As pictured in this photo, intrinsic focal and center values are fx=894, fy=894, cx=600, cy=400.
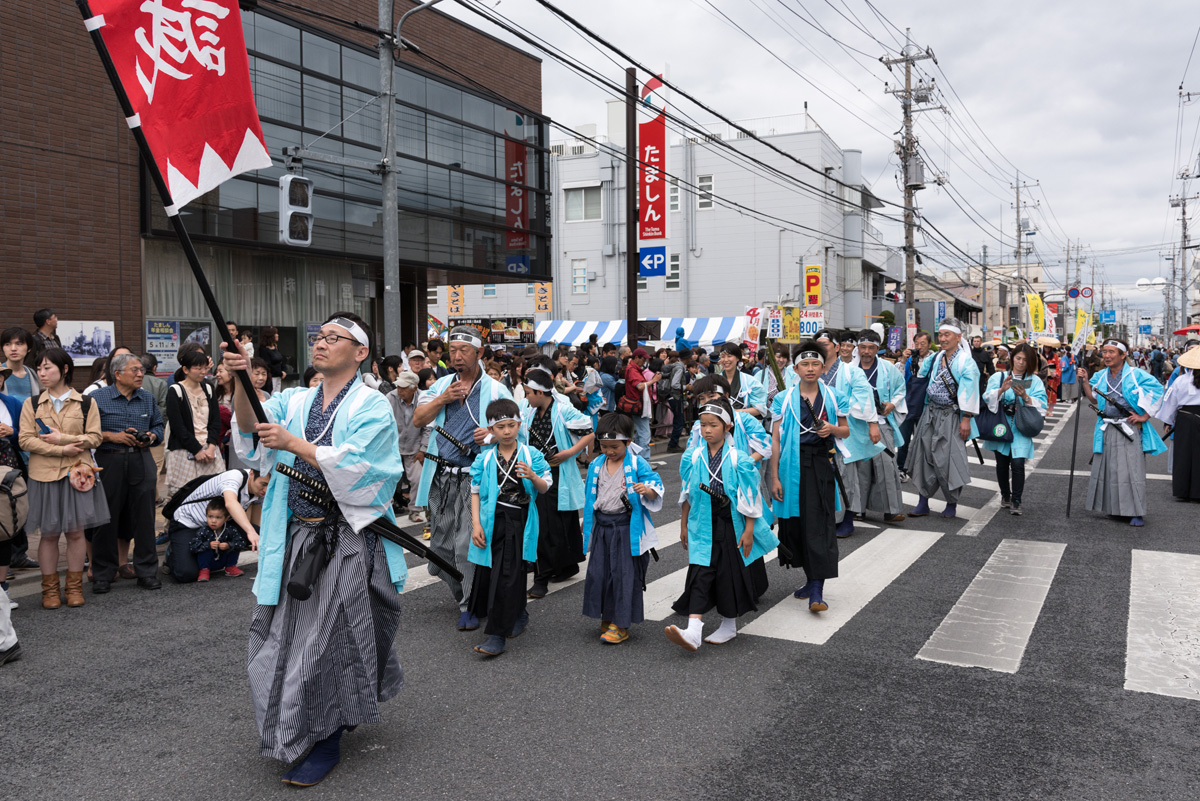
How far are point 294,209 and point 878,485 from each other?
23.7 feet

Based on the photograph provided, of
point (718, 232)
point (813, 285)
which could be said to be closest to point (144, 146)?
point (813, 285)

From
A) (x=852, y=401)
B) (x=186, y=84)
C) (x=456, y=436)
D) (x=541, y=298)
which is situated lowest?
(x=456, y=436)

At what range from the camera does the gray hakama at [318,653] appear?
11.7 feet

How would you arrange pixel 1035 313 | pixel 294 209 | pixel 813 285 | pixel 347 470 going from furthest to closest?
pixel 1035 313 → pixel 813 285 → pixel 294 209 → pixel 347 470

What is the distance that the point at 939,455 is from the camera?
9445 millimetres

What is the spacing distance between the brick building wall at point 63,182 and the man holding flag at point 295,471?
32.5ft

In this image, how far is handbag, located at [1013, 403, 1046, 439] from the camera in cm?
942

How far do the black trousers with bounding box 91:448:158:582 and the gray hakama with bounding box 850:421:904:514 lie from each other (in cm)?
634

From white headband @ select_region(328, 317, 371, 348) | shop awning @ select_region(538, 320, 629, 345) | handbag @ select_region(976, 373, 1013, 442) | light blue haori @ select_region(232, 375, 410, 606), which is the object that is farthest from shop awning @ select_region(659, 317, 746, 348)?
light blue haori @ select_region(232, 375, 410, 606)

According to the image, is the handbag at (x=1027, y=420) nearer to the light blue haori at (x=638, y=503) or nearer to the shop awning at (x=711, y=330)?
the light blue haori at (x=638, y=503)

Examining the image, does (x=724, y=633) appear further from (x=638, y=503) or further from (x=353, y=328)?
(x=353, y=328)

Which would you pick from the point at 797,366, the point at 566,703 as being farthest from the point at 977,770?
the point at 797,366

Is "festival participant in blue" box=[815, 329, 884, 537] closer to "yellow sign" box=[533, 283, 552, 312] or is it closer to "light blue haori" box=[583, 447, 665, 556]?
"light blue haori" box=[583, 447, 665, 556]

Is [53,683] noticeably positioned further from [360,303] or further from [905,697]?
[360,303]
